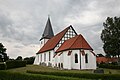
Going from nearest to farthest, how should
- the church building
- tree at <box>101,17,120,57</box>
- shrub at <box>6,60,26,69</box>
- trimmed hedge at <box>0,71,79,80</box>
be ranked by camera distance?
trimmed hedge at <box>0,71,79,80</box>, the church building, shrub at <box>6,60,26,69</box>, tree at <box>101,17,120,57</box>

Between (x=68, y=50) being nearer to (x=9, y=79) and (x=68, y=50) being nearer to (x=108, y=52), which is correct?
(x=9, y=79)

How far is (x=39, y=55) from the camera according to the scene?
5119 cm

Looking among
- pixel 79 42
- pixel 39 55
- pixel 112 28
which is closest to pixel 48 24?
pixel 39 55

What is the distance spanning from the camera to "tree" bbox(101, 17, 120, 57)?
47.3 metres

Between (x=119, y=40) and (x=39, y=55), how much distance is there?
21.5 m

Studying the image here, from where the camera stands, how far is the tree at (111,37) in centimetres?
4731

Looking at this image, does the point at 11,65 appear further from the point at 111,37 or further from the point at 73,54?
the point at 111,37

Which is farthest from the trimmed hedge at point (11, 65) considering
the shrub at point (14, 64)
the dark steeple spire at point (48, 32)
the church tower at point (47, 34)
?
the dark steeple spire at point (48, 32)

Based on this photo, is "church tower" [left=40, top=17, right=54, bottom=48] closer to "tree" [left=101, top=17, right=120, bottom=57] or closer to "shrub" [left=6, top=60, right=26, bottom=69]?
"shrub" [left=6, top=60, right=26, bottom=69]

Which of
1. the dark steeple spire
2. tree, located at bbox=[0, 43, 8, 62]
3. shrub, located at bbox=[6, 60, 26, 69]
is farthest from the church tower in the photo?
tree, located at bbox=[0, 43, 8, 62]

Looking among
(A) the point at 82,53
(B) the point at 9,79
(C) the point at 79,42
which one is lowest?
(B) the point at 9,79

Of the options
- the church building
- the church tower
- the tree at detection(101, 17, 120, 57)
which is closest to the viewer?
the church building

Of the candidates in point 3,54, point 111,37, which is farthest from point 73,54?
point 3,54

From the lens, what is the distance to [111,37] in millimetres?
47750
